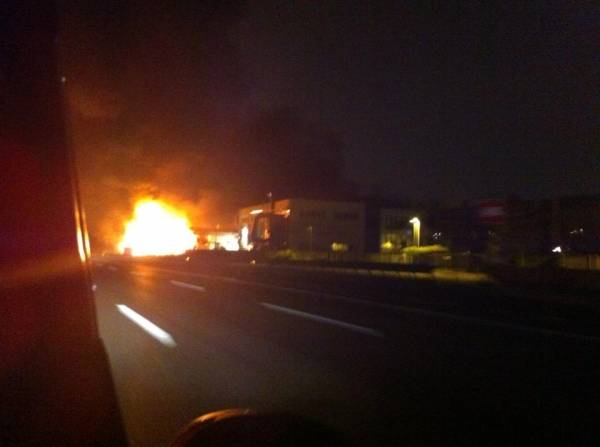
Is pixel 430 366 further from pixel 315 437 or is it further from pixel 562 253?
pixel 562 253

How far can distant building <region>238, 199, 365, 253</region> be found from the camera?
204 feet

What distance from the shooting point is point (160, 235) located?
6981cm

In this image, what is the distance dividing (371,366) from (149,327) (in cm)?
554

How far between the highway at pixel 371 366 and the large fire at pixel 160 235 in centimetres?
3954

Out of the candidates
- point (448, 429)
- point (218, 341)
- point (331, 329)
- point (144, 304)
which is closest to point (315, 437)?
point (448, 429)

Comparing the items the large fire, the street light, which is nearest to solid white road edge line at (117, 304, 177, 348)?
the street light

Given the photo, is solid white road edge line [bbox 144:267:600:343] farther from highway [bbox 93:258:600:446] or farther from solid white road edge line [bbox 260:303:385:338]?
solid white road edge line [bbox 260:303:385:338]

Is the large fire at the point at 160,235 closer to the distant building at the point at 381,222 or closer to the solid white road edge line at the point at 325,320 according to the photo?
the distant building at the point at 381,222

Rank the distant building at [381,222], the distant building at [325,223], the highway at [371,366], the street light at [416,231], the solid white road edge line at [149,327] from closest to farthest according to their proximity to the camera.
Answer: the highway at [371,366] < the solid white road edge line at [149,327] < the street light at [416,231] < the distant building at [381,222] < the distant building at [325,223]

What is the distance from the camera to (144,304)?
18172 millimetres

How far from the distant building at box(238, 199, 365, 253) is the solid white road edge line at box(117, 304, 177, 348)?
147ft

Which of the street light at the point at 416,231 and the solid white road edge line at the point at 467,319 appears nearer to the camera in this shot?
the solid white road edge line at the point at 467,319

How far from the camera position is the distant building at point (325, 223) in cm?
6203

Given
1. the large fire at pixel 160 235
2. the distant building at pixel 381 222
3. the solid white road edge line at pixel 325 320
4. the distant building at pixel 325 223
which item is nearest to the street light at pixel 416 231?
the distant building at pixel 381 222
